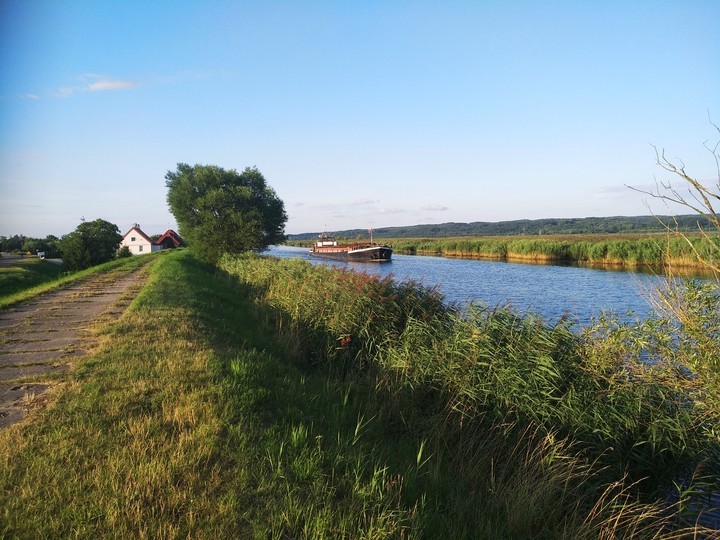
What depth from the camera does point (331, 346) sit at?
9953 millimetres

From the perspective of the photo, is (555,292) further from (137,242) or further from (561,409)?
(137,242)

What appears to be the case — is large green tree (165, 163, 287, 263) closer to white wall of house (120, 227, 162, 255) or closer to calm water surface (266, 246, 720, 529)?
calm water surface (266, 246, 720, 529)

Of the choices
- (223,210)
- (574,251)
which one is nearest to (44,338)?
(223,210)

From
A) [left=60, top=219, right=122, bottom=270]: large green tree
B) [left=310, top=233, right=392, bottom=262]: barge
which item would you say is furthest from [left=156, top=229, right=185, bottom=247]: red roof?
[left=60, top=219, right=122, bottom=270]: large green tree

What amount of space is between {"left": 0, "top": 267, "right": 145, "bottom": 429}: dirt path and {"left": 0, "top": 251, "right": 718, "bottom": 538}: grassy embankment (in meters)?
0.40

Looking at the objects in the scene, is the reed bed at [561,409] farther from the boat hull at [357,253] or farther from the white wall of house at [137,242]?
the white wall of house at [137,242]

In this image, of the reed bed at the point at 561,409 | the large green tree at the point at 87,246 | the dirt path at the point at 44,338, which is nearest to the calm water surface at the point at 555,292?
the reed bed at the point at 561,409

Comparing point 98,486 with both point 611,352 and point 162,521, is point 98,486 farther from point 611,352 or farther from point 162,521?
point 611,352

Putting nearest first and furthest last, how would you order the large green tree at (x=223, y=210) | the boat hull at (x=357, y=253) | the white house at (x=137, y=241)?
the large green tree at (x=223, y=210) → the boat hull at (x=357, y=253) → the white house at (x=137, y=241)

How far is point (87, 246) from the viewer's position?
40.2 metres

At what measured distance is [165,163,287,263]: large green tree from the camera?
35438 mm

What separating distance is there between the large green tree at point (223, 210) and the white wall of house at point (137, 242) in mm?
31345

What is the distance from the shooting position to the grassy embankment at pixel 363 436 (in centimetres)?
334

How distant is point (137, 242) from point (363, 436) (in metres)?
74.4
